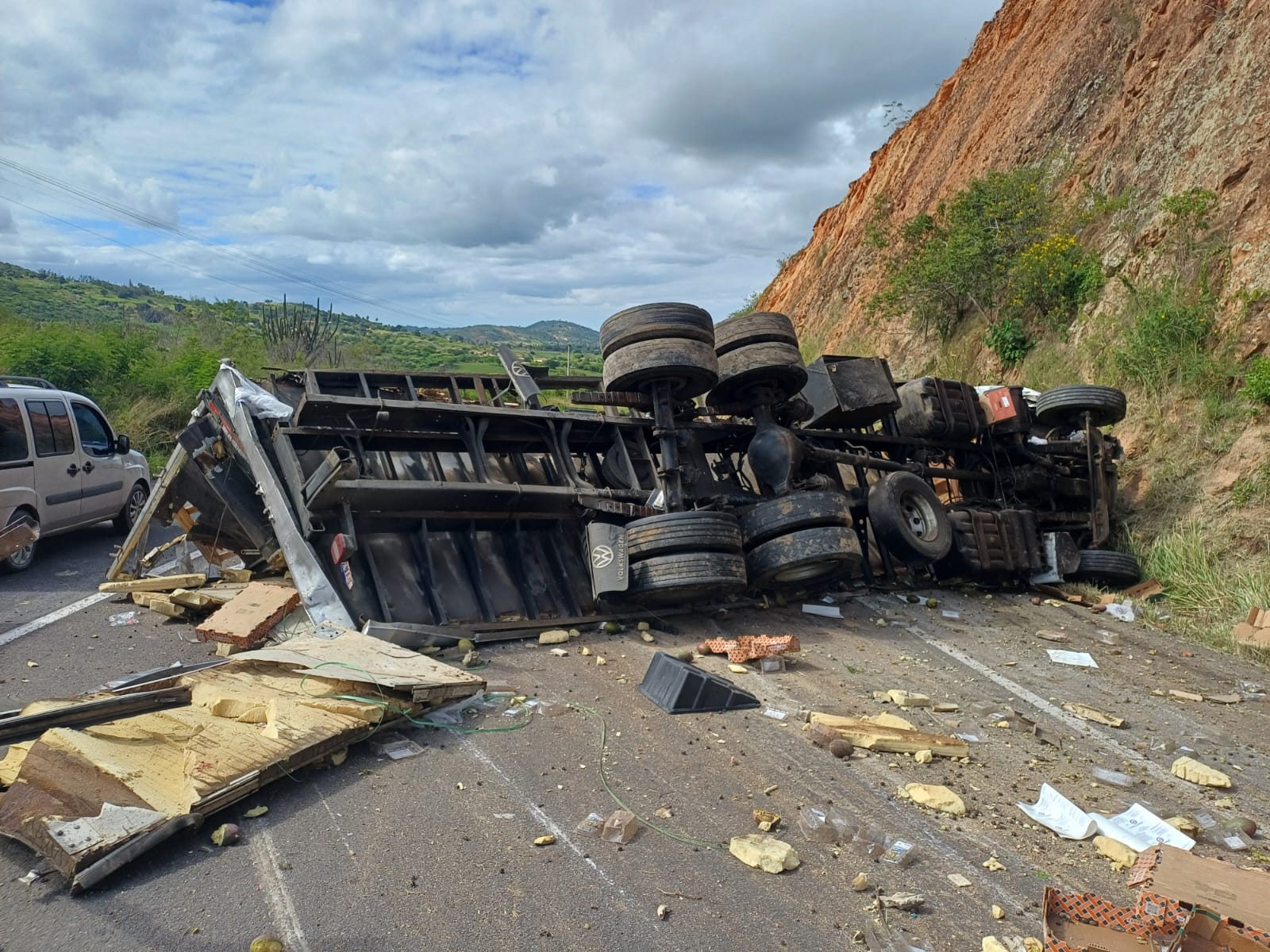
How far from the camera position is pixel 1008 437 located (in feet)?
33.1

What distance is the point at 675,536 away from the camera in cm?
628

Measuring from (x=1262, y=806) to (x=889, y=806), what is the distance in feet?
6.33

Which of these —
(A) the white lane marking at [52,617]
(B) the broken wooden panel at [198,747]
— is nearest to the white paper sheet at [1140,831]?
(B) the broken wooden panel at [198,747]

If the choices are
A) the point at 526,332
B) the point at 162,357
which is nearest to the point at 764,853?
the point at 162,357

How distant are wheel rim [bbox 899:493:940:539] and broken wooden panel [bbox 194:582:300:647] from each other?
567 cm

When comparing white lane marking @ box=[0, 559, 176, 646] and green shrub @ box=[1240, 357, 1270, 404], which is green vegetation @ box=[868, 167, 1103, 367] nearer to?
green shrub @ box=[1240, 357, 1270, 404]

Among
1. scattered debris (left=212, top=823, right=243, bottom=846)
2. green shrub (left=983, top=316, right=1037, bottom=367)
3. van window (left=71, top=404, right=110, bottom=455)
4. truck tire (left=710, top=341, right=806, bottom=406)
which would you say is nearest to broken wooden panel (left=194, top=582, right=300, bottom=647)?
scattered debris (left=212, top=823, right=243, bottom=846)

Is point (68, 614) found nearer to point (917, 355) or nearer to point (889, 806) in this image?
point (889, 806)

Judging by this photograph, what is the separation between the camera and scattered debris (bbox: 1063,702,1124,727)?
5168mm

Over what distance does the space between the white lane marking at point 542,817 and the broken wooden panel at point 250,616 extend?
233cm

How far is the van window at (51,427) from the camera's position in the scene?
8.83 m

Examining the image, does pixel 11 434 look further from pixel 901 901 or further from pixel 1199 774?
pixel 1199 774

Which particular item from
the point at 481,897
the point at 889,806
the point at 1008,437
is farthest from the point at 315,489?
the point at 1008,437

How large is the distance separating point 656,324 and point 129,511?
7.98 m
